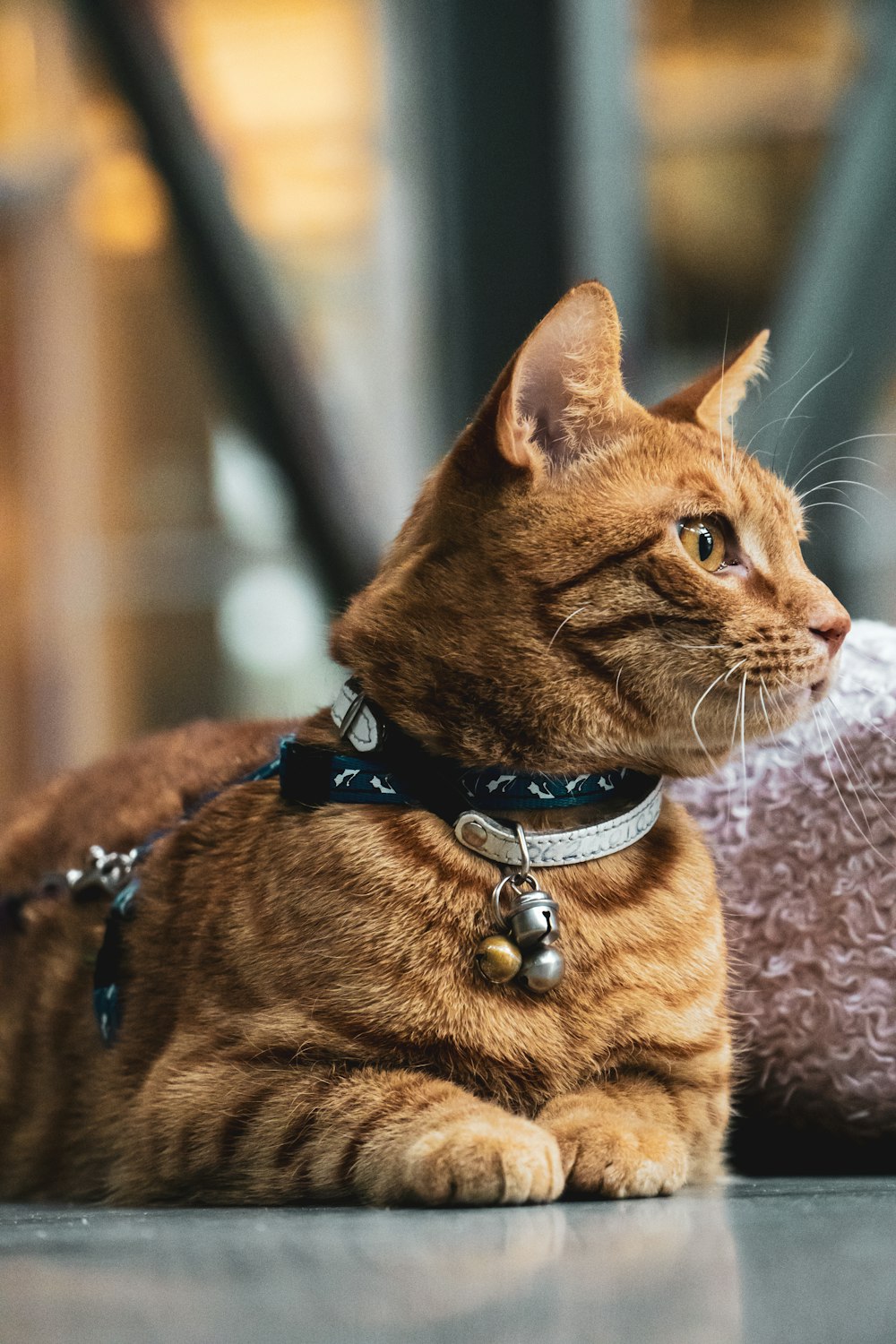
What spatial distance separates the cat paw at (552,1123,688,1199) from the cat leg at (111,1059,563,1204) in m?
0.03

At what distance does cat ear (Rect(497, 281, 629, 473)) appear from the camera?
1.11m

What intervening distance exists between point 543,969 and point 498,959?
31 millimetres

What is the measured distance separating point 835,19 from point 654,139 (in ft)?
2.29

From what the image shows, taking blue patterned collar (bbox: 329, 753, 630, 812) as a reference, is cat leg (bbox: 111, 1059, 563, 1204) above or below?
below

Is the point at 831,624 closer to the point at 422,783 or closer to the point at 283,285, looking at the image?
the point at 422,783

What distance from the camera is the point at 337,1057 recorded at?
1034 millimetres

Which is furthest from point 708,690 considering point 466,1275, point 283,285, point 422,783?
point 283,285

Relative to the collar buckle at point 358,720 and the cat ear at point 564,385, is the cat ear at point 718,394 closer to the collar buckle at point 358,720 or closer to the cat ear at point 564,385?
the cat ear at point 564,385

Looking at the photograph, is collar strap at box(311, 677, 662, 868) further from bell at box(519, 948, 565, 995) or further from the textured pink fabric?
the textured pink fabric

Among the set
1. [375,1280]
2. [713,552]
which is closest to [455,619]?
[713,552]

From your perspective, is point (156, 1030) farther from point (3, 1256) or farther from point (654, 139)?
point (654, 139)

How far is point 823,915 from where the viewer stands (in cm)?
130

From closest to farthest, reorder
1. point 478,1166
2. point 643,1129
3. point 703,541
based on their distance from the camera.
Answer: point 478,1166, point 643,1129, point 703,541

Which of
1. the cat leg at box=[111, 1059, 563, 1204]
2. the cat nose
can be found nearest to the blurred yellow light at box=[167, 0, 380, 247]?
the cat nose
